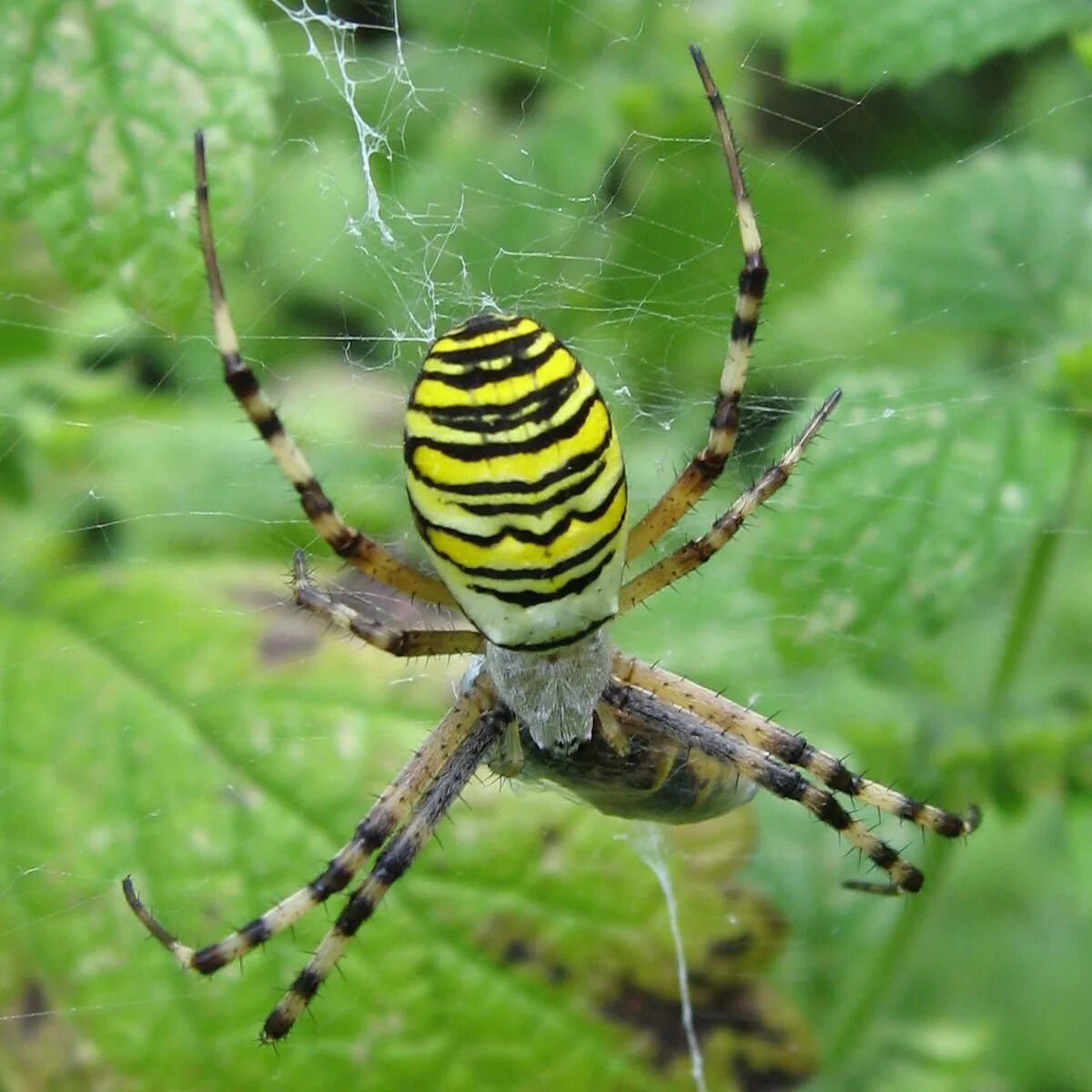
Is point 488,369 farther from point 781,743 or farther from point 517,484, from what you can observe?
point 781,743

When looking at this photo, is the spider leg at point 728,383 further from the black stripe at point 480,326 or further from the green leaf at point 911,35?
the black stripe at point 480,326

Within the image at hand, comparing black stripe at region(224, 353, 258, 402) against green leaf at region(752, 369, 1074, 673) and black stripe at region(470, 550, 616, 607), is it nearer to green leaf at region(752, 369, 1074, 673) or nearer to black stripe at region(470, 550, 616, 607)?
black stripe at region(470, 550, 616, 607)

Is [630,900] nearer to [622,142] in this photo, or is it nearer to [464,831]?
[464,831]

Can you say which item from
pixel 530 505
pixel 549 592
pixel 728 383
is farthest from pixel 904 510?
pixel 530 505

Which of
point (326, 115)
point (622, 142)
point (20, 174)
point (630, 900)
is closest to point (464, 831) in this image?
point (630, 900)

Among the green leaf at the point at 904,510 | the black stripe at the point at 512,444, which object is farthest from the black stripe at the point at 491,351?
the green leaf at the point at 904,510

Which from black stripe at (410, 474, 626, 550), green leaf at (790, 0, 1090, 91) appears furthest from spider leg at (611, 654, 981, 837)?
green leaf at (790, 0, 1090, 91)
